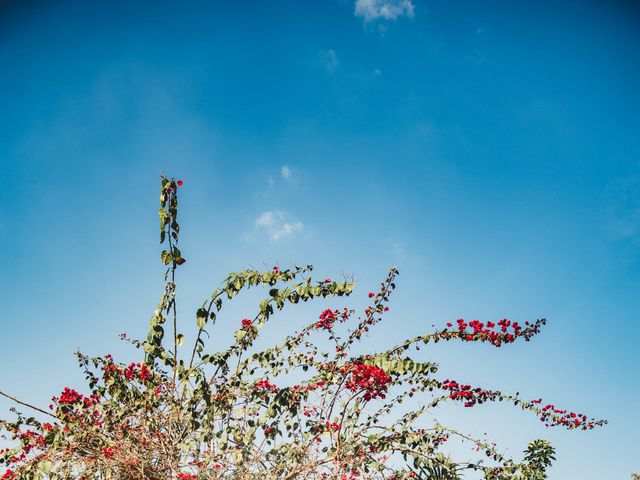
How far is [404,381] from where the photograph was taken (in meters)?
6.19

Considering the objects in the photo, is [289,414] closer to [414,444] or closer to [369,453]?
[369,453]

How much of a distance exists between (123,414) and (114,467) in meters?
0.63

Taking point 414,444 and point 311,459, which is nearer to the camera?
point 311,459

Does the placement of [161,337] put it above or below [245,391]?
above

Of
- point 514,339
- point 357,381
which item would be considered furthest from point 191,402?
point 514,339

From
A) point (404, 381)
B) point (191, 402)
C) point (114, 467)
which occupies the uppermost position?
point (404, 381)

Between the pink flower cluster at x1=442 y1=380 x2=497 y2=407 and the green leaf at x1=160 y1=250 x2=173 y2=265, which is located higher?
the green leaf at x1=160 y1=250 x2=173 y2=265

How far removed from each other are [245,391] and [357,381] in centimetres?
161

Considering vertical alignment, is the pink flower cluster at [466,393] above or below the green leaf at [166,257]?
below

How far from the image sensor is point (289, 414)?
5.98 m

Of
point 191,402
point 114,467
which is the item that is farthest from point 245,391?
point 114,467

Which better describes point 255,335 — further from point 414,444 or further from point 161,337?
point 414,444

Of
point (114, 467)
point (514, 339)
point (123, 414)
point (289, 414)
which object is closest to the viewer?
point (114, 467)

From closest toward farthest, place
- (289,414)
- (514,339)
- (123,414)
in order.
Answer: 1. (123,414)
2. (514,339)
3. (289,414)
